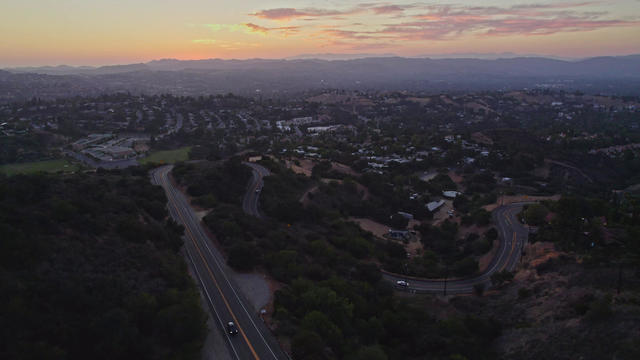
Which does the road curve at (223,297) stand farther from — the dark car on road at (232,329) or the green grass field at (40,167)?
the green grass field at (40,167)

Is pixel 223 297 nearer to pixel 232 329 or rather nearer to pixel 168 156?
pixel 232 329

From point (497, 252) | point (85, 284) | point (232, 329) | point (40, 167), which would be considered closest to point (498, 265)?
point (497, 252)

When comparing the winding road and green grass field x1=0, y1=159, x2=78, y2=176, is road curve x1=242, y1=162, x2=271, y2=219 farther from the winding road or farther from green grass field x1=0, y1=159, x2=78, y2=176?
green grass field x1=0, y1=159, x2=78, y2=176

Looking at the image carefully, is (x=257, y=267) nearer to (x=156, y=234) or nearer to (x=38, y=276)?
(x=156, y=234)

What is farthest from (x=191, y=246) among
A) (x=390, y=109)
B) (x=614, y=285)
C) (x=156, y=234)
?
(x=390, y=109)

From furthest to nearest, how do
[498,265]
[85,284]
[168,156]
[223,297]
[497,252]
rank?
[168,156] < [497,252] < [498,265] < [223,297] < [85,284]

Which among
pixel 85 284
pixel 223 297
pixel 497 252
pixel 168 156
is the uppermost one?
pixel 168 156
